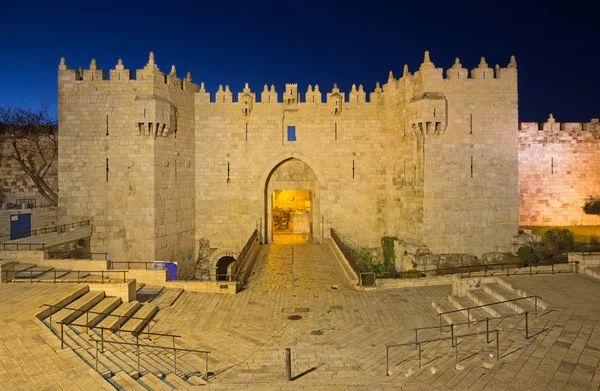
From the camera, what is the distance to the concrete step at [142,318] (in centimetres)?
1247

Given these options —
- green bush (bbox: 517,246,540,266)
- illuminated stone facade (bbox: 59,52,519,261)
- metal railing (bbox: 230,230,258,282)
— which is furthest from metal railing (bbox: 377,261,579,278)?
metal railing (bbox: 230,230,258,282)

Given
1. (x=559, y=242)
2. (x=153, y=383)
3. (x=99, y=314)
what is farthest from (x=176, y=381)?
(x=559, y=242)

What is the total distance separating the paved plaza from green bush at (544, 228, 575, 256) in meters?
7.62

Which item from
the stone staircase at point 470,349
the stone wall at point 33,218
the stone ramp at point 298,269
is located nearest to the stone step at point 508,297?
the stone staircase at point 470,349

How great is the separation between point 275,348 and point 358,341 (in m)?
2.29

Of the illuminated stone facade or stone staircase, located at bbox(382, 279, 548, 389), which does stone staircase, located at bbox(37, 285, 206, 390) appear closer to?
stone staircase, located at bbox(382, 279, 548, 389)

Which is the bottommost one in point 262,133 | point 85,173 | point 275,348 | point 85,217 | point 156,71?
point 275,348

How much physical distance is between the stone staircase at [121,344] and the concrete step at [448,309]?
729 cm

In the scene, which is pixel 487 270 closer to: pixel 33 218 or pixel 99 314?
pixel 99 314

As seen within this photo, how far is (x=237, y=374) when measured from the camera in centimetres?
968

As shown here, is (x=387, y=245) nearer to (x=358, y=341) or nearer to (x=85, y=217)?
(x=358, y=341)

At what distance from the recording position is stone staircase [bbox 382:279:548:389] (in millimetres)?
8617

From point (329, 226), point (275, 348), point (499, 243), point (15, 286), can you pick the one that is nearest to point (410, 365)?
point (275, 348)

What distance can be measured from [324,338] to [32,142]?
2457cm
